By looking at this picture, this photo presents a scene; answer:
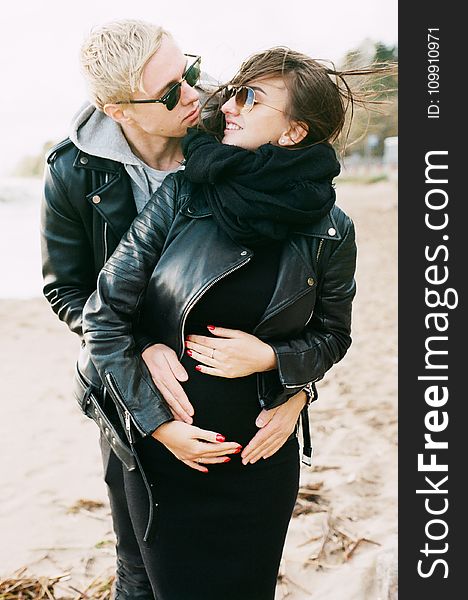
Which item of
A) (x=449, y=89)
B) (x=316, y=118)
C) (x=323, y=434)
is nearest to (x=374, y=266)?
(x=323, y=434)

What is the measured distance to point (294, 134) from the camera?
2.14 meters

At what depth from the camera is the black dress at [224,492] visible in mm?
2135

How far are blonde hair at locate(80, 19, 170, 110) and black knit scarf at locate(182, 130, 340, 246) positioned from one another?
0.29 m

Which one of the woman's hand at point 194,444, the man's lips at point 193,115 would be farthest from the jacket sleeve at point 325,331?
the man's lips at point 193,115

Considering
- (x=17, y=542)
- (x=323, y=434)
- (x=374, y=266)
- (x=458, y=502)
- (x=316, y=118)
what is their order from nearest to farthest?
(x=316, y=118) < (x=458, y=502) < (x=17, y=542) < (x=323, y=434) < (x=374, y=266)

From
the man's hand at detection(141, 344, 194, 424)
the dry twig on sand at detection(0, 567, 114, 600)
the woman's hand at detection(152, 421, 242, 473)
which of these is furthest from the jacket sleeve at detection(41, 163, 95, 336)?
the dry twig on sand at detection(0, 567, 114, 600)

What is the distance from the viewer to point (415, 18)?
3.60 meters

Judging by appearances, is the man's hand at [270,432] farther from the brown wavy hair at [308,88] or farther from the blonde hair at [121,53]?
the blonde hair at [121,53]

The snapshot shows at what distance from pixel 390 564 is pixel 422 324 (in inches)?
41.2

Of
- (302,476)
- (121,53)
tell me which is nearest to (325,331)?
(121,53)

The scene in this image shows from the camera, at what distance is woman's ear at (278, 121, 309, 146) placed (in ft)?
6.97

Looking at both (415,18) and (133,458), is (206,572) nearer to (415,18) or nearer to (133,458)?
(133,458)

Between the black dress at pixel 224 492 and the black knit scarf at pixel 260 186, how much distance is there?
4.4 inches

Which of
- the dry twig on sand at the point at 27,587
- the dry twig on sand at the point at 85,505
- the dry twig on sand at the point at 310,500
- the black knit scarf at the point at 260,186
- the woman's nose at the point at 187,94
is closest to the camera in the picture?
the black knit scarf at the point at 260,186
